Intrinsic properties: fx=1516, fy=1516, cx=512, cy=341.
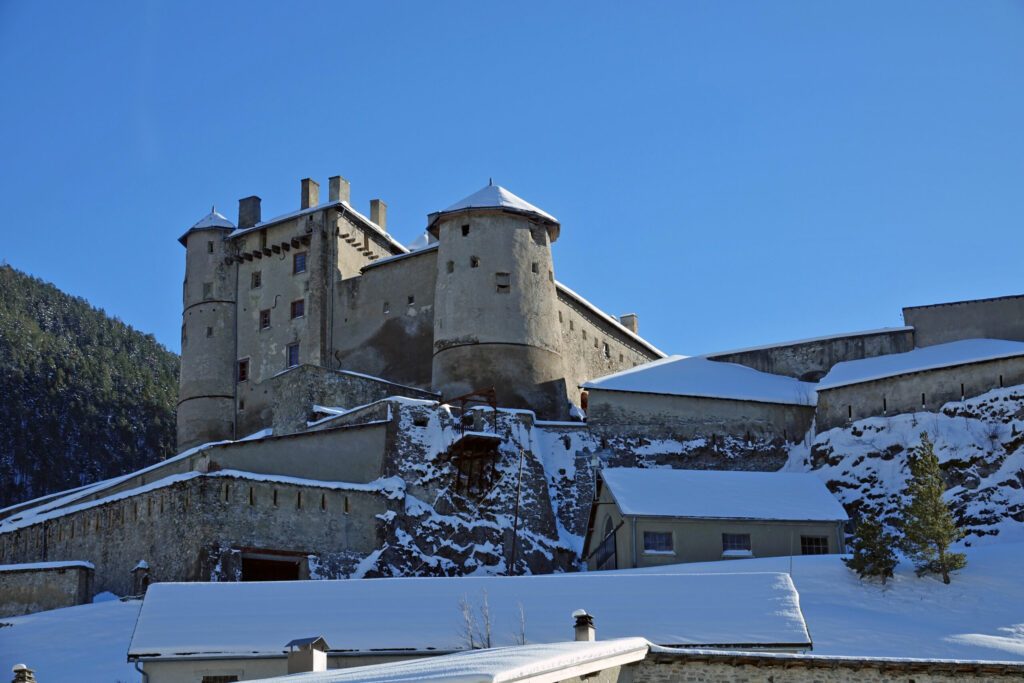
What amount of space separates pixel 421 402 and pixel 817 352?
755 inches

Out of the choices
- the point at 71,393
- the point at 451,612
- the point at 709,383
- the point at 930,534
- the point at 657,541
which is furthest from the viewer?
the point at 71,393

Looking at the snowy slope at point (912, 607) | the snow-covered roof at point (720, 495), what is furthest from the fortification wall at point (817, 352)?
the snowy slope at point (912, 607)

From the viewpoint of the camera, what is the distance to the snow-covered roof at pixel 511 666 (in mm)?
18422

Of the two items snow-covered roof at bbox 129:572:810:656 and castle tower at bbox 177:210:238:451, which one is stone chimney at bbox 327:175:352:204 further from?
snow-covered roof at bbox 129:572:810:656

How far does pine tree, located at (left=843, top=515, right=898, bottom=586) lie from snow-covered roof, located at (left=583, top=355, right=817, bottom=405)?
15.6 meters

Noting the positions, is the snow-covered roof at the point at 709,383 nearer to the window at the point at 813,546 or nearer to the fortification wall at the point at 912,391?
the fortification wall at the point at 912,391

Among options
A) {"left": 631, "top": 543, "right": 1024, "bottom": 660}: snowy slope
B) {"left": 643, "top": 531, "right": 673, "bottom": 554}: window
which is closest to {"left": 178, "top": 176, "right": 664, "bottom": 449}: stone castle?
{"left": 643, "top": 531, "right": 673, "bottom": 554}: window

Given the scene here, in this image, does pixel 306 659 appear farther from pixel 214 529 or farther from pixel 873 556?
pixel 873 556

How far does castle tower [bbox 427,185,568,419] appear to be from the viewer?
2248 inches

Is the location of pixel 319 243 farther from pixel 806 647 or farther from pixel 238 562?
pixel 806 647

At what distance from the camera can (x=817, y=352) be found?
208 ft

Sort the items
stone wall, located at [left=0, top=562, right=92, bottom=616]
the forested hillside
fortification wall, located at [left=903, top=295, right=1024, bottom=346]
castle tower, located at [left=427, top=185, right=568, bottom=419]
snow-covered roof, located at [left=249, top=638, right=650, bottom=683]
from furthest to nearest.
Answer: the forested hillside < fortification wall, located at [left=903, top=295, right=1024, bottom=346] < castle tower, located at [left=427, top=185, right=568, bottom=419] < stone wall, located at [left=0, top=562, right=92, bottom=616] < snow-covered roof, located at [left=249, top=638, right=650, bottom=683]

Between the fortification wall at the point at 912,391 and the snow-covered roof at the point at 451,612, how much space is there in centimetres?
2322

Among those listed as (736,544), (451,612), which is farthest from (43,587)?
(736,544)
